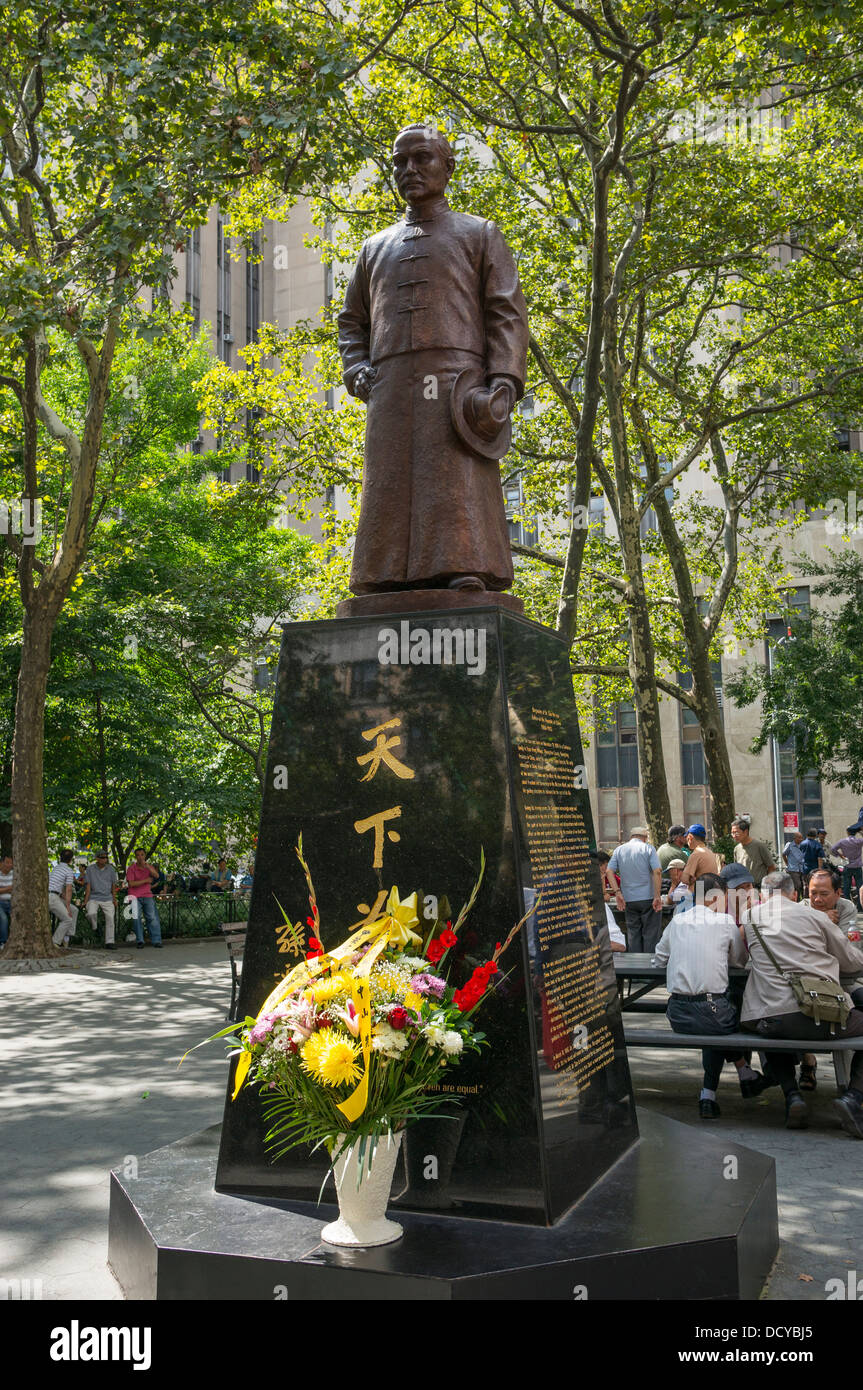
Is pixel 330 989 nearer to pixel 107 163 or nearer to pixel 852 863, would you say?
pixel 107 163

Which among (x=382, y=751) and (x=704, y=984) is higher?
(x=382, y=751)

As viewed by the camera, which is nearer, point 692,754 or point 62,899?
point 62,899

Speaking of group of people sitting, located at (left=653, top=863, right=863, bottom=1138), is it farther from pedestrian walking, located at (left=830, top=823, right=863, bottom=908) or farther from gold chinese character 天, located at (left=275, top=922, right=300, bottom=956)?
pedestrian walking, located at (left=830, top=823, right=863, bottom=908)

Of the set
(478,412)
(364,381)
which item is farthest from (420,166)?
(478,412)

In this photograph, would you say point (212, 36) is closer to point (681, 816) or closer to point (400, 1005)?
point (400, 1005)

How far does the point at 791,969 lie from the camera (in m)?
7.46

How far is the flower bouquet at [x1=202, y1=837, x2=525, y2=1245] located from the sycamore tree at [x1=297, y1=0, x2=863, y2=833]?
10586mm

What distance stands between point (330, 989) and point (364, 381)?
10.7ft

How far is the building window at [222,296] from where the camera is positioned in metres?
52.0

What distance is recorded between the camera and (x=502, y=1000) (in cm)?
455

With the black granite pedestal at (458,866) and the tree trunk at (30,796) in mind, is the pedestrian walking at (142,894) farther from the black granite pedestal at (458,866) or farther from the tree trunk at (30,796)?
the black granite pedestal at (458,866)

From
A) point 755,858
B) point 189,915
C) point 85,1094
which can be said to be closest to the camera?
point 85,1094

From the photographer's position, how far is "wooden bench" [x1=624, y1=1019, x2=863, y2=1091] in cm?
720
